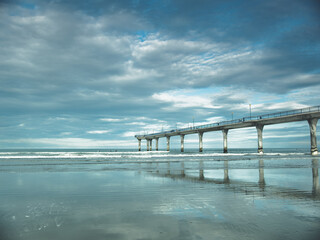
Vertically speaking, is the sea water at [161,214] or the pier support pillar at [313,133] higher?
the pier support pillar at [313,133]

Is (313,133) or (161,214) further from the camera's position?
(313,133)

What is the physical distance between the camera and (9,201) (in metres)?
9.19

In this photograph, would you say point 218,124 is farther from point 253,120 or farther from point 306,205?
point 306,205

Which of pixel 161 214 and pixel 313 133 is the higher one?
pixel 313 133

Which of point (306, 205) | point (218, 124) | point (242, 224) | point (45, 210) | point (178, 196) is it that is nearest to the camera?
point (242, 224)

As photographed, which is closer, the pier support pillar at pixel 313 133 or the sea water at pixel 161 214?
the sea water at pixel 161 214

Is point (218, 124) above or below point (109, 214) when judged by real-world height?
above

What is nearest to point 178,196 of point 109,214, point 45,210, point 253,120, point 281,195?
point 109,214

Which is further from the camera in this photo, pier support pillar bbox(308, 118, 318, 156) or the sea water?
pier support pillar bbox(308, 118, 318, 156)

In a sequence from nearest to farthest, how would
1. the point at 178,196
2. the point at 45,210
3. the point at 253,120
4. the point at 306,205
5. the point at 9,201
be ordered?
the point at 45,210
the point at 306,205
the point at 9,201
the point at 178,196
the point at 253,120

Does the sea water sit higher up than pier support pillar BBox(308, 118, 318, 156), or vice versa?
pier support pillar BBox(308, 118, 318, 156)

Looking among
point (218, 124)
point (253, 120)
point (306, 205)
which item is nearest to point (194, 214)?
point (306, 205)

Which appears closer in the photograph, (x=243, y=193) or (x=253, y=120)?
(x=243, y=193)

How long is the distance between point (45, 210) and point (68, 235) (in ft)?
9.38
